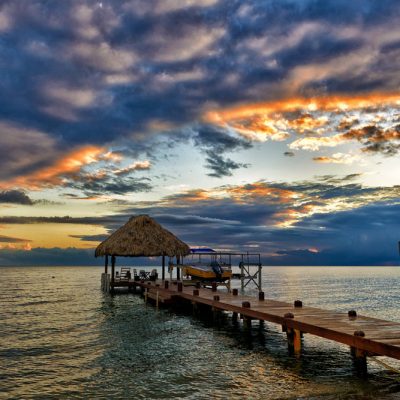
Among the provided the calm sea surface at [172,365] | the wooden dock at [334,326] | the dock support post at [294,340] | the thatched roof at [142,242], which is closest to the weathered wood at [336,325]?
the wooden dock at [334,326]

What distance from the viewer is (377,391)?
1070 cm

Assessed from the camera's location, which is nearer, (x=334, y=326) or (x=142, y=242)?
(x=334, y=326)

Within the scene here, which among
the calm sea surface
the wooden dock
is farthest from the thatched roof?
the wooden dock

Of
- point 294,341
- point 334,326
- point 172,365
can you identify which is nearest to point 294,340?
point 294,341

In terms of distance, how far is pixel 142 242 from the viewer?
3712 centimetres

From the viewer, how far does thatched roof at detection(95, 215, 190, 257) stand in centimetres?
3669

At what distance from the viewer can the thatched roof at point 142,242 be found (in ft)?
120

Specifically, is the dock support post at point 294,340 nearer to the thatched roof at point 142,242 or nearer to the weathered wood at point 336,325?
the weathered wood at point 336,325

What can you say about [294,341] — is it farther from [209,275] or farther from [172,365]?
[209,275]

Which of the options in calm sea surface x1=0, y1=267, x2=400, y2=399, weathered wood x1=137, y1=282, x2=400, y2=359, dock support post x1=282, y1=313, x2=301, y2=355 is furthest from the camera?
dock support post x1=282, y1=313, x2=301, y2=355

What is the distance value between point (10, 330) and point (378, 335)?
18.4 m

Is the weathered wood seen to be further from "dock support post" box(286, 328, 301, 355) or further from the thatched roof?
the thatched roof

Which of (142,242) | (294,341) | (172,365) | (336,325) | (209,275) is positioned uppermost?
(142,242)

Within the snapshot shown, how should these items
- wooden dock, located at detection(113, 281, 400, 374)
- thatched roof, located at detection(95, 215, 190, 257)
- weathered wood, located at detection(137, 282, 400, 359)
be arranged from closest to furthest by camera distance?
weathered wood, located at detection(137, 282, 400, 359)
wooden dock, located at detection(113, 281, 400, 374)
thatched roof, located at detection(95, 215, 190, 257)
